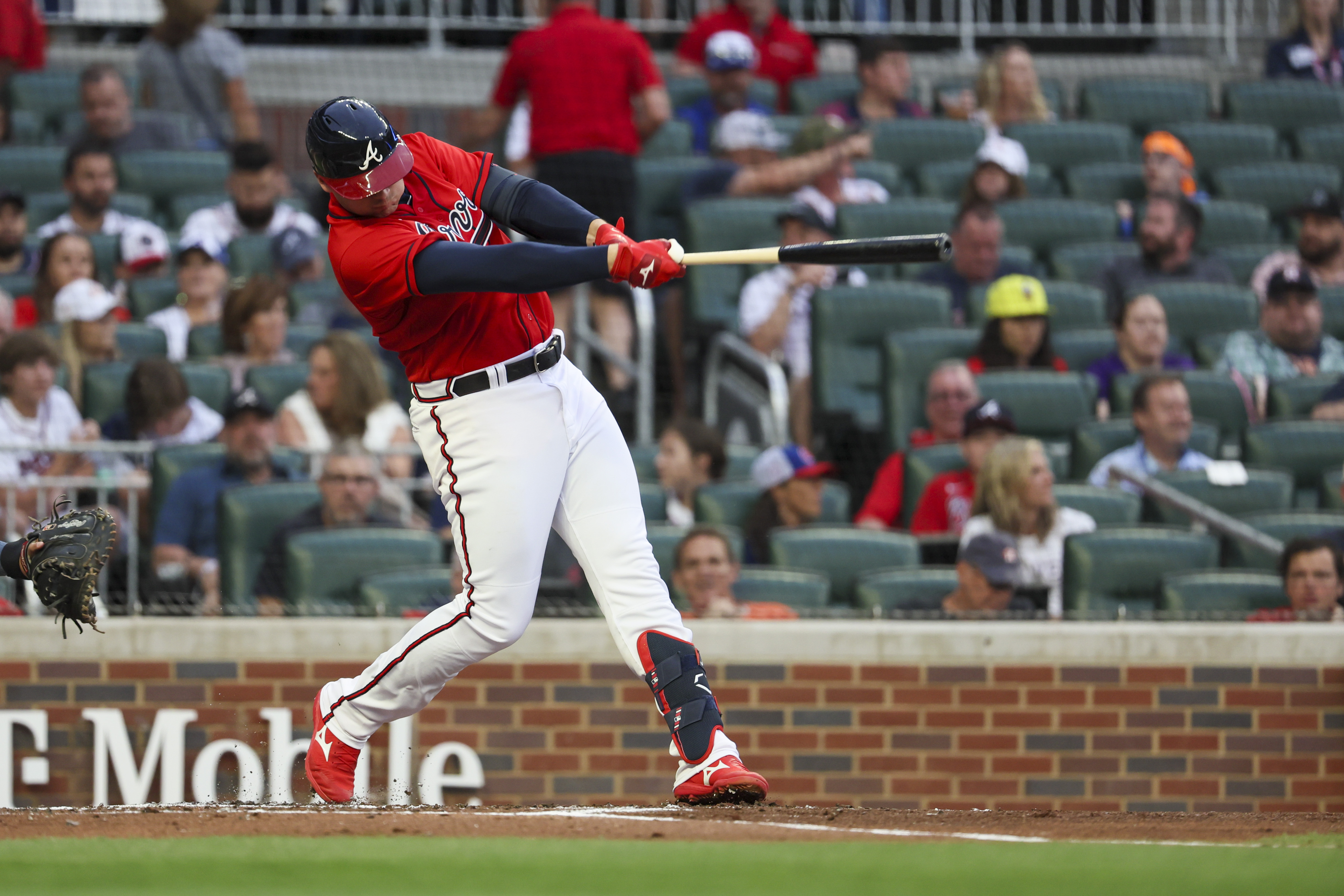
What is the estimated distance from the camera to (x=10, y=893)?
130 inches

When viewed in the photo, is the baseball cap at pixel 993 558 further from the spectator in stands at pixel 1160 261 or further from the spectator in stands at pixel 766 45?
the spectator in stands at pixel 766 45

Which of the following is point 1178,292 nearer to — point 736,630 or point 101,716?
point 736,630

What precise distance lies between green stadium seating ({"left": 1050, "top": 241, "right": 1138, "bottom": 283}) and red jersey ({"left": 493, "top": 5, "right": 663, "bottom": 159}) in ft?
6.86

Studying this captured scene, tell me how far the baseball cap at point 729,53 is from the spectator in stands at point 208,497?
370 cm

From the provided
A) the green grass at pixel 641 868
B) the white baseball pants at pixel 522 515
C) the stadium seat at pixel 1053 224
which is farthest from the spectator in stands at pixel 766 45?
the green grass at pixel 641 868

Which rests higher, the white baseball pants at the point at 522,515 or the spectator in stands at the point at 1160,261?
the spectator in stands at the point at 1160,261

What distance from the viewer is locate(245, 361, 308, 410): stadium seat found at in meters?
7.06

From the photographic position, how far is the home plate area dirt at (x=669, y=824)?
382cm

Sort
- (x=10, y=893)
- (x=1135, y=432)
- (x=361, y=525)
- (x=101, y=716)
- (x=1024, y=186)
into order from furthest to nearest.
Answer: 1. (x=1024, y=186)
2. (x=1135, y=432)
3. (x=361, y=525)
4. (x=101, y=716)
5. (x=10, y=893)

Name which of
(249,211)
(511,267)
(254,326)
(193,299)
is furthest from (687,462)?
(511,267)

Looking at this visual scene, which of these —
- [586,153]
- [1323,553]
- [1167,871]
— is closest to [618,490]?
[1167,871]

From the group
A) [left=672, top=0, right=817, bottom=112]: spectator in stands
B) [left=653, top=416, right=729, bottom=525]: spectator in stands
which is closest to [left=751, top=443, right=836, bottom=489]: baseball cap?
[left=653, top=416, right=729, bottom=525]: spectator in stands

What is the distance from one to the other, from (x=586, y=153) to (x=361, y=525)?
2593mm

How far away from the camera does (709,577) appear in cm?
577
